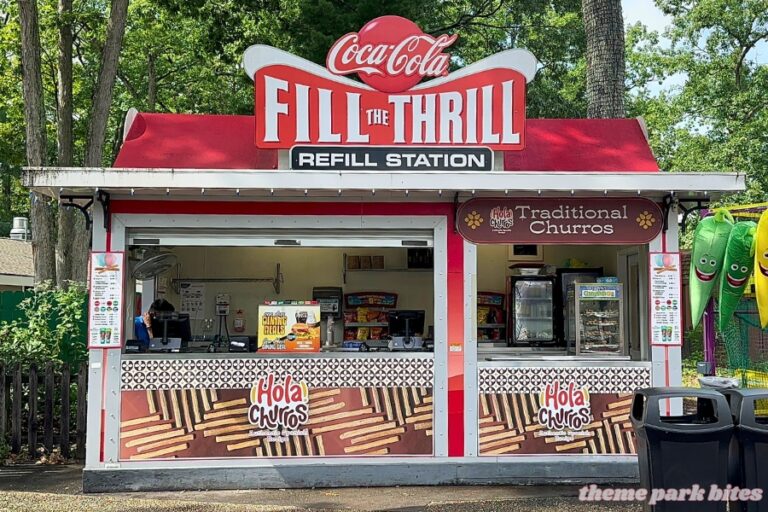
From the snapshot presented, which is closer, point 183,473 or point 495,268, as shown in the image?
point 183,473

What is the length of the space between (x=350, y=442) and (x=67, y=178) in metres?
3.61

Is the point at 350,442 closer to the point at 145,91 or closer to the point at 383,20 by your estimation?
the point at 383,20

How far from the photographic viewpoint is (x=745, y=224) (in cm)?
871

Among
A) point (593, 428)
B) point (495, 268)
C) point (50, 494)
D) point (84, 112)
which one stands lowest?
point (50, 494)

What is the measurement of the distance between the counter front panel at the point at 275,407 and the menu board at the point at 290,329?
0.23 meters

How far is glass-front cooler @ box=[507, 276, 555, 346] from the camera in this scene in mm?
10102

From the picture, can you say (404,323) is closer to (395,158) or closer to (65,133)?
(395,158)

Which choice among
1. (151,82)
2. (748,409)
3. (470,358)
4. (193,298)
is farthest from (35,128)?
(151,82)

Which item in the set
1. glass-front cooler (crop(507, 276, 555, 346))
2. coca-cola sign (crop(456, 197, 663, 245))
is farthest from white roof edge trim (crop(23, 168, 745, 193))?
glass-front cooler (crop(507, 276, 555, 346))

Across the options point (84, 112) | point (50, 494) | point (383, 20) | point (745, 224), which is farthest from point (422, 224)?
point (84, 112)

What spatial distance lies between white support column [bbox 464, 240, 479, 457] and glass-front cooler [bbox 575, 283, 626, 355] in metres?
1.52

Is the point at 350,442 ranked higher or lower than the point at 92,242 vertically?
lower

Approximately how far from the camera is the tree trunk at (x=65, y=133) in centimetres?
1471

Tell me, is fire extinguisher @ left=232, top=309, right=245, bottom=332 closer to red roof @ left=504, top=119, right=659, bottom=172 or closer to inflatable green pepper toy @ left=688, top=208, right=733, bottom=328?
red roof @ left=504, top=119, right=659, bottom=172
